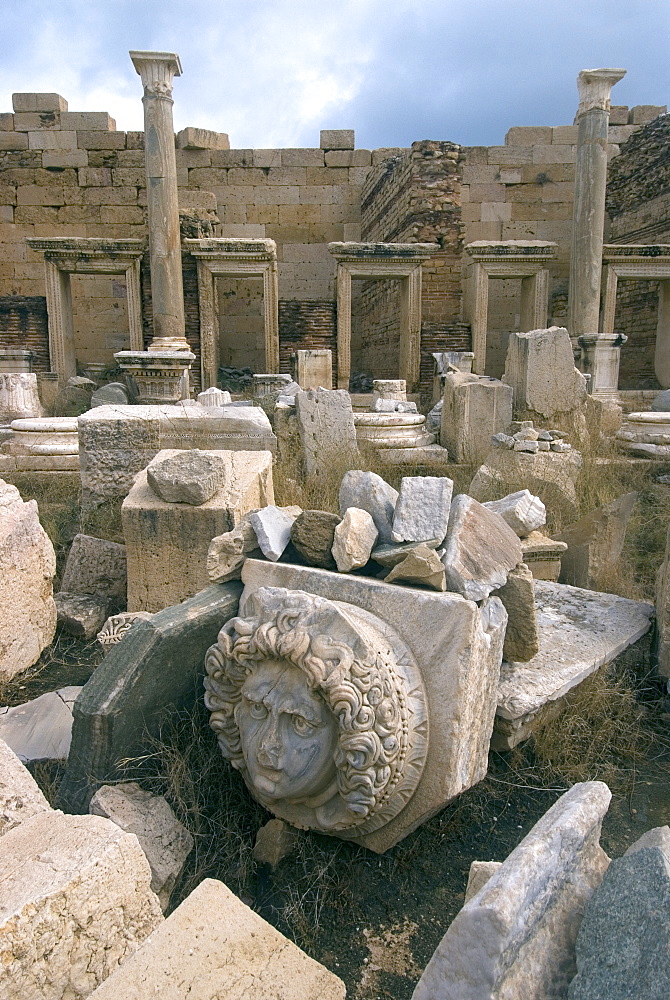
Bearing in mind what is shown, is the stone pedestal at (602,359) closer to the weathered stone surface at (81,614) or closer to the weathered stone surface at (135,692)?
the weathered stone surface at (81,614)

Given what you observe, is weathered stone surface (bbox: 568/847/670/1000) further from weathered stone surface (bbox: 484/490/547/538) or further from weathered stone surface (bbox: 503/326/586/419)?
weathered stone surface (bbox: 503/326/586/419)

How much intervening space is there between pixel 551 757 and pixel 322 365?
9.50 meters

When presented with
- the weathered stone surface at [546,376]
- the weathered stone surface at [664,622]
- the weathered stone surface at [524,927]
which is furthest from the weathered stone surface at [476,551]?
the weathered stone surface at [546,376]

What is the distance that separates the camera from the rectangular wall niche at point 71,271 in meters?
12.5

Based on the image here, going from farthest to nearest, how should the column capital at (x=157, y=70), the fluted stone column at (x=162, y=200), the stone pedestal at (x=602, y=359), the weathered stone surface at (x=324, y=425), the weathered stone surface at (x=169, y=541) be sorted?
the fluted stone column at (x=162, y=200), the column capital at (x=157, y=70), the stone pedestal at (x=602, y=359), the weathered stone surface at (x=324, y=425), the weathered stone surface at (x=169, y=541)

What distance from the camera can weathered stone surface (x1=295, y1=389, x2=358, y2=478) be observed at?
6.71 m

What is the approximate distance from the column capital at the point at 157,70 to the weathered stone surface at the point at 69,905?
12.6 m

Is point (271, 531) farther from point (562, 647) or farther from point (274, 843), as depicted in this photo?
point (562, 647)

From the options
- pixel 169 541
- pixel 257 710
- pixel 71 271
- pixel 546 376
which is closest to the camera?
pixel 257 710

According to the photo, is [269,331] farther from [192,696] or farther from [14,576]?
[192,696]

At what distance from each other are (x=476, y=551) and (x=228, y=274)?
447 inches

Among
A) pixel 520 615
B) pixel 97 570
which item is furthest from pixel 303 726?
pixel 97 570

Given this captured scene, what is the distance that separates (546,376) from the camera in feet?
27.1

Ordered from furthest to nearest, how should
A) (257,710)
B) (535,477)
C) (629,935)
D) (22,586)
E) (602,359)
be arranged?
(602,359), (535,477), (22,586), (257,710), (629,935)
